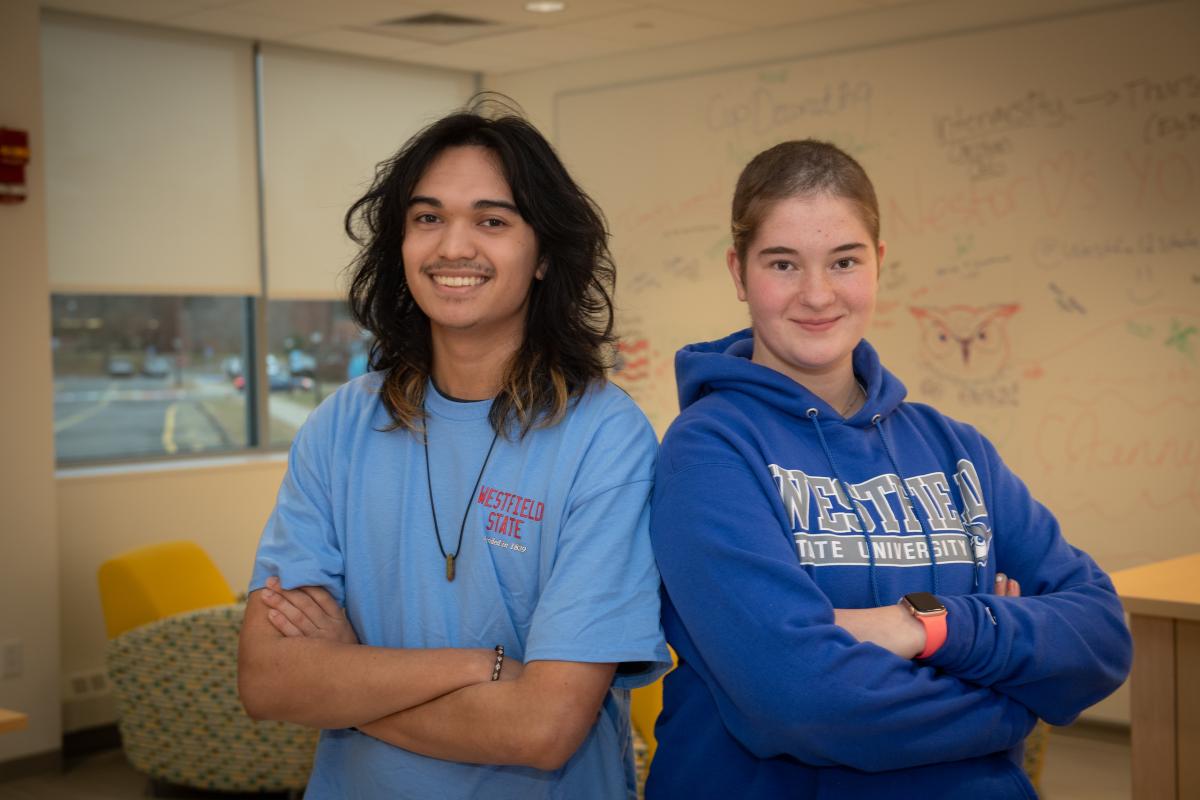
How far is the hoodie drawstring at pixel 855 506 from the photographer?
160 centimetres

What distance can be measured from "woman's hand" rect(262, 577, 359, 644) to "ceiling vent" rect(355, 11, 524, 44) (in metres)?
4.06

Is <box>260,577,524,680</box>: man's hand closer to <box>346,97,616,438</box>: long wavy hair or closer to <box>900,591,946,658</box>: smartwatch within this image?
<box>346,97,616,438</box>: long wavy hair

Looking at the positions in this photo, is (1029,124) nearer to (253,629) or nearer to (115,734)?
(253,629)

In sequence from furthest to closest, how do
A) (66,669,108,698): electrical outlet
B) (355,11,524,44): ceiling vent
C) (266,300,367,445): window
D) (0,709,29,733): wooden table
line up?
1. (266,300,367,445): window
2. (355,11,524,44): ceiling vent
3. (66,669,108,698): electrical outlet
4. (0,709,29,733): wooden table

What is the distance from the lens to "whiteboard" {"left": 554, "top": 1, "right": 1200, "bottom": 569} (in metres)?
4.60

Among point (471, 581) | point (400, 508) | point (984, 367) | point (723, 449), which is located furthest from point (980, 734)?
point (984, 367)

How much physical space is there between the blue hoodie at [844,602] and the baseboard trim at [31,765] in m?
3.87

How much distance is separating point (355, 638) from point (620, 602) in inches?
15.7

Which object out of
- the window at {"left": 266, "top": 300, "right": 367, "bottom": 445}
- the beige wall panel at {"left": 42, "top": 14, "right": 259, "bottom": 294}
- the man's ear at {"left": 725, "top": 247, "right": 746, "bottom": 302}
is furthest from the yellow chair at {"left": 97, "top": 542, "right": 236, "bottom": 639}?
the man's ear at {"left": 725, "top": 247, "right": 746, "bottom": 302}

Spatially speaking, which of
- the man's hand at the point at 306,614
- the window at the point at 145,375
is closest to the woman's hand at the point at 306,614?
the man's hand at the point at 306,614

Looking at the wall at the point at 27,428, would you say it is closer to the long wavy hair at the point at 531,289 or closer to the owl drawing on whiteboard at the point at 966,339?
the long wavy hair at the point at 531,289

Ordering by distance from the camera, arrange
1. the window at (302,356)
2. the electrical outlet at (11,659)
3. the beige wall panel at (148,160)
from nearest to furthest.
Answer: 1. the electrical outlet at (11,659)
2. the beige wall panel at (148,160)
3. the window at (302,356)

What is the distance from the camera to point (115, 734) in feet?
17.2

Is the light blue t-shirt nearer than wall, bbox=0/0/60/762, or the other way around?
the light blue t-shirt
